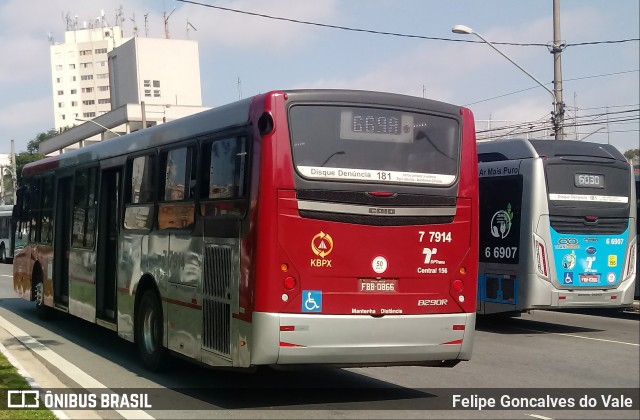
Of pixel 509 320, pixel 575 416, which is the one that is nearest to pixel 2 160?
pixel 509 320

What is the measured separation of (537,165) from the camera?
50.2 ft

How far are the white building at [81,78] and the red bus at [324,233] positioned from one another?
466 feet

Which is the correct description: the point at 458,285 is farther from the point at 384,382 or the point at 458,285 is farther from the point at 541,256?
the point at 541,256

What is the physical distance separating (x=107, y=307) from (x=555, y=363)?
6751mm

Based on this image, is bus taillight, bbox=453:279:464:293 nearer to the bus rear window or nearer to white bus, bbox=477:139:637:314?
the bus rear window

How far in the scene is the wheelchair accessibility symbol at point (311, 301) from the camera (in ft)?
26.5

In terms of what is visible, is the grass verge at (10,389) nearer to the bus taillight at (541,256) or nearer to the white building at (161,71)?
the bus taillight at (541,256)

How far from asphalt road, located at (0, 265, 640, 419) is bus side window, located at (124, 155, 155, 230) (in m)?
1.93

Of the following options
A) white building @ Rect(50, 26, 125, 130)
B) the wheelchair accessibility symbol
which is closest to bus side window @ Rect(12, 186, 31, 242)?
the wheelchair accessibility symbol

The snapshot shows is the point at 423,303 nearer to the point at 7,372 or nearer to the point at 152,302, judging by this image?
the point at 152,302

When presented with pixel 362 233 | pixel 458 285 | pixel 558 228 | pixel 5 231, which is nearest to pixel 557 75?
pixel 558 228

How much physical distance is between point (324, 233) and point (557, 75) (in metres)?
17.5

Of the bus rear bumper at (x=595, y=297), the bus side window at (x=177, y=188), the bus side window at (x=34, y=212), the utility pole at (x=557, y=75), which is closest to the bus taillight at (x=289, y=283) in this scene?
the bus side window at (x=177, y=188)

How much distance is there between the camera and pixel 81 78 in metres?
146
